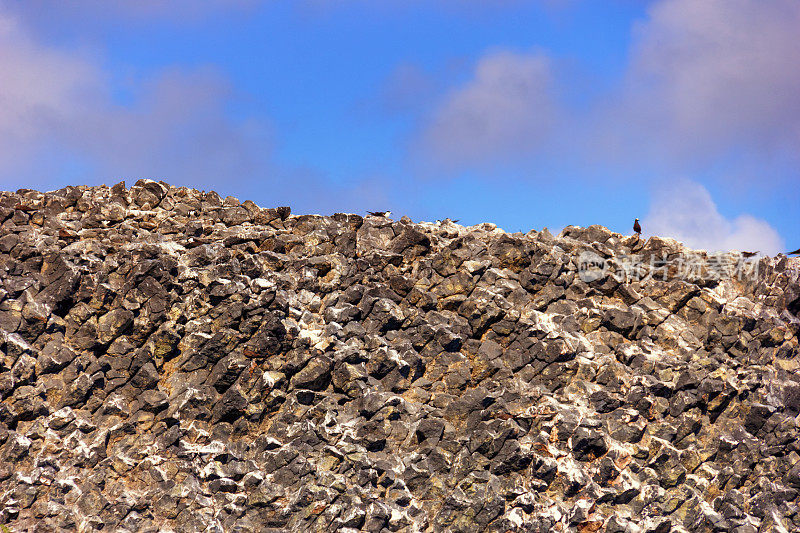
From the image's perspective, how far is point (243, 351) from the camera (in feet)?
109

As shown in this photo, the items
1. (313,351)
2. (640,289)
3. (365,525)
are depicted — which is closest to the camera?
(365,525)

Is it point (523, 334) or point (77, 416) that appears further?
point (523, 334)

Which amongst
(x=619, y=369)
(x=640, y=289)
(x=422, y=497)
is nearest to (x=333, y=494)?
(x=422, y=497)

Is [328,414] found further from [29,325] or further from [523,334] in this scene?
[29,325]

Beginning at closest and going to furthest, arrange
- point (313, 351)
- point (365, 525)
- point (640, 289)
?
point (365, 525), point (313, 351), point (640, 289)

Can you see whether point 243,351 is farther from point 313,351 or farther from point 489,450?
point 489,450

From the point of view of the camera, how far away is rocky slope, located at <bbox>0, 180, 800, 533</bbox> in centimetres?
3073

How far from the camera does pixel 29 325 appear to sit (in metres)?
33.4

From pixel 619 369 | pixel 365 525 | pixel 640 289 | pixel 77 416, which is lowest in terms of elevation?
pixel 365 525

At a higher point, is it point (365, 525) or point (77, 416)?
point (77, 416)

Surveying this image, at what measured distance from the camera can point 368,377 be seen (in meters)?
33.2

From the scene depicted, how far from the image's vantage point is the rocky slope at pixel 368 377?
30734 mm

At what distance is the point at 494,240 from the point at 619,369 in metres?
8.97

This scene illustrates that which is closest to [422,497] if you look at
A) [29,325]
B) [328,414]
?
[328,414]
